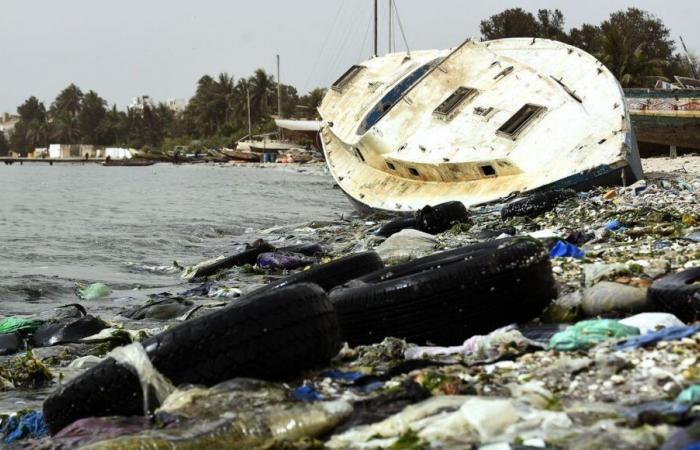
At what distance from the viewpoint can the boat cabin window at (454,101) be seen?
17.5 meters

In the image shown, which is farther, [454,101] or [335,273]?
[454,101]

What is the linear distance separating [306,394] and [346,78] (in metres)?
18.8

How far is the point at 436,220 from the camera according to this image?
1332cm

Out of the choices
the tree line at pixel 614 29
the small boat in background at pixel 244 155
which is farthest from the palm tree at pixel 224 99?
the tree line at pixel 614 29

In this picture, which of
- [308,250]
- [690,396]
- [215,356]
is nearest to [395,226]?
[308,250]

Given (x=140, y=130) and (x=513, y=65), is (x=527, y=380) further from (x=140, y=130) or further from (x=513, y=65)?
(x=140, y=130)

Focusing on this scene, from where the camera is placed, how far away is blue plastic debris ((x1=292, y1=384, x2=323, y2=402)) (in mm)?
4152

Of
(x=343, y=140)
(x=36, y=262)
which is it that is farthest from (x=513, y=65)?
(x=36, y=262)

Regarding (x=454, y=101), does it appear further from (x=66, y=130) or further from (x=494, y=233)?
(x=66, y=130)

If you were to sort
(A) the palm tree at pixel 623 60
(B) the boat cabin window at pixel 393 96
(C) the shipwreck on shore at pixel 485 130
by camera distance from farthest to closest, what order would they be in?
(A) the palm tree at pixel 623 60, (B) the boat cabin window at pixel 393 96, (C) the shipwreck on shore at pixel 485 130

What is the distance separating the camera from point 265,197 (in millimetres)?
33500

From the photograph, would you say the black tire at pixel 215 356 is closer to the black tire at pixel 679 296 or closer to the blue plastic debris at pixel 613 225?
the black tire at pixel 679 296

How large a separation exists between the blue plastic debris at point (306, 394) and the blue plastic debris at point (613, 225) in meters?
6.84

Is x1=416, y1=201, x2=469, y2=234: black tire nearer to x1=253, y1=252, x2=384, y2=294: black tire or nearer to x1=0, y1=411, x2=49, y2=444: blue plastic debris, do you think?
x1=253, y1=252, x2=384, y2=294: black tire
